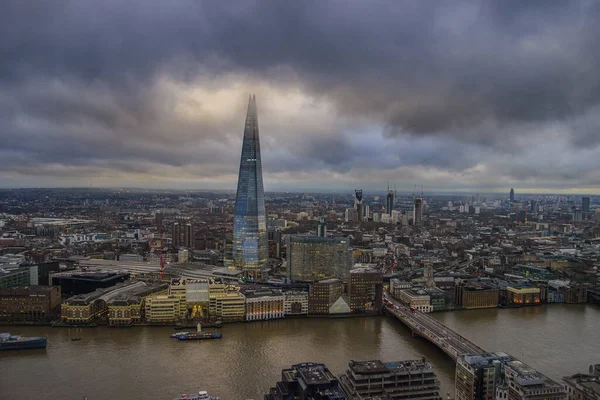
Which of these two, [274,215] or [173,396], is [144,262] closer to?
[173,396]

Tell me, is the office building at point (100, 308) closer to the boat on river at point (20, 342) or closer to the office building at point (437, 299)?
the boat on river at point (20, 342)

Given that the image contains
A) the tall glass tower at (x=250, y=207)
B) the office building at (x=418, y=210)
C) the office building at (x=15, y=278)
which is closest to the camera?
the office building at (x=15, y=278)

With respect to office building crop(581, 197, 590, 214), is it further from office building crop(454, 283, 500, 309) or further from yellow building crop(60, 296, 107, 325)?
yellow building crop(60, 296, 107, 325)

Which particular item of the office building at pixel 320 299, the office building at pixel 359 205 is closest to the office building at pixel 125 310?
the office building at pixel 320 299

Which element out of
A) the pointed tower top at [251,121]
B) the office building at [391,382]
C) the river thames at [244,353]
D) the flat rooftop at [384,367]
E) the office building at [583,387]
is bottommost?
the river thames at [244,353]

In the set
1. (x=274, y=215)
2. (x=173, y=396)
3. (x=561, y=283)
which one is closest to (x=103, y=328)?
(x=173, y=396)

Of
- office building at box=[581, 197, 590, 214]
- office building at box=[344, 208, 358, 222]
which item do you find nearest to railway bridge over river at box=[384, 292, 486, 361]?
office building at box=[344, 208, 358, 222]
